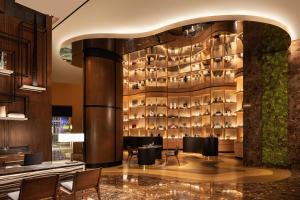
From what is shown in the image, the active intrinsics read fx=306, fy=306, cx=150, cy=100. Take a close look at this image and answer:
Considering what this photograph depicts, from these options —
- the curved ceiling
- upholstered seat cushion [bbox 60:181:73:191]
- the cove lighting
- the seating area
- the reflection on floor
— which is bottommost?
the reflection on floor

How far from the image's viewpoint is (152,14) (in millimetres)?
7727

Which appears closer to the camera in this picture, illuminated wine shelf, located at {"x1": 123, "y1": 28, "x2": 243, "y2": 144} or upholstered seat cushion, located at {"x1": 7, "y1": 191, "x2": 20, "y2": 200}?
upholstered seat cushion, located at {"x1": 7, "y1": 191, "x2": 20, "y2": 200}

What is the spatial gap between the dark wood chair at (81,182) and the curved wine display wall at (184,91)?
32.7ft

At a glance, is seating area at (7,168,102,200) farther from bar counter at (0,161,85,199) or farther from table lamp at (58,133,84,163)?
table lamp at (58,133,84,163)

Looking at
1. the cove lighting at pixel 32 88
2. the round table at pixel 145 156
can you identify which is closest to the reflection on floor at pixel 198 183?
the round table at pixel 145 156

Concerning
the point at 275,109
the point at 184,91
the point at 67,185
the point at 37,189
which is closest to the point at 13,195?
the point at 37,189

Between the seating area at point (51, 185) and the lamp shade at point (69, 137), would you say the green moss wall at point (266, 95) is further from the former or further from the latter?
the seating area at point (51, 185)

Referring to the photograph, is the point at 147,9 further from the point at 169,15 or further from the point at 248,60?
the point at 248,60

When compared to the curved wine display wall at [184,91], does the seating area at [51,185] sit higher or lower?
lower

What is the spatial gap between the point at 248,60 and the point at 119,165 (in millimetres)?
5652

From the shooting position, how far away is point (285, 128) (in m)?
9.54

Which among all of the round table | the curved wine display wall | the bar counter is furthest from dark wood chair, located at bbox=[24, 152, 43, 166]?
the curved wine display wall

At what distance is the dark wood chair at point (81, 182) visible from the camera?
423 centimetres

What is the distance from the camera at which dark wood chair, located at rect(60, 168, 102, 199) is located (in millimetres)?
4230
